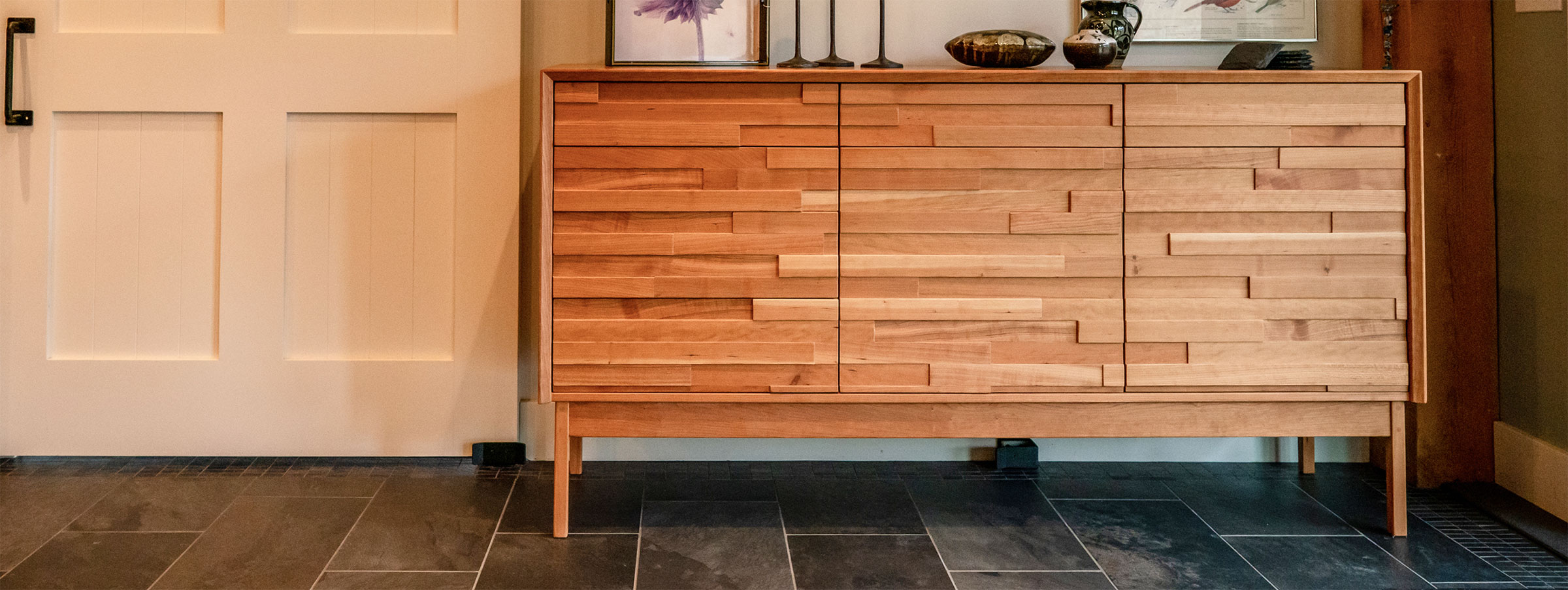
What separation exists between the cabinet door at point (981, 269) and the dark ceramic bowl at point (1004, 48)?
10.1 inches

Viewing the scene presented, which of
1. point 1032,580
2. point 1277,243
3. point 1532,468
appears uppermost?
point 1277,243

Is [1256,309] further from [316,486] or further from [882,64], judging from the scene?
[316,486]

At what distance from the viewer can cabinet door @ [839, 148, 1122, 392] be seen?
1.81m

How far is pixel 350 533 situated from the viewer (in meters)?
1.83

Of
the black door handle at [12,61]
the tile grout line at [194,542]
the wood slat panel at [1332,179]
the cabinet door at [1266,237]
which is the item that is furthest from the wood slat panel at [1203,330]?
the black door handle at [12,61]

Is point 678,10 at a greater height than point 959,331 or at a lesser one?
greater

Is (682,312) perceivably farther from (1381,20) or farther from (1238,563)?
(1381,20)

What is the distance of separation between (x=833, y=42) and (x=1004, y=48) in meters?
0.40

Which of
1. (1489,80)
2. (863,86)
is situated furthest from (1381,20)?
(863,86)

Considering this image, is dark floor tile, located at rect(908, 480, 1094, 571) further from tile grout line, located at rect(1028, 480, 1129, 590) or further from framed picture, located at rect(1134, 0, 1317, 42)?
framed picture, located at rect(1134, 0, 1317, 42)

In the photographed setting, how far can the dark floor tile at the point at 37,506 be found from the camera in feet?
5.68

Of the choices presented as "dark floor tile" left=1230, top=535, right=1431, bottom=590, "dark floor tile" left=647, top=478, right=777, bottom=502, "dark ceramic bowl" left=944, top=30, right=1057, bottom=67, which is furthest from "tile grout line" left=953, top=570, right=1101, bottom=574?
"dark ceramic bowl" left=944, top=30, right=1057, bottom=67

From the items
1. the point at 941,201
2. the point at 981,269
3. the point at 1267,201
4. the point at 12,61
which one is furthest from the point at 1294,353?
the point at 12,61

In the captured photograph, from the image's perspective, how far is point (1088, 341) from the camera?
6.00 ft
